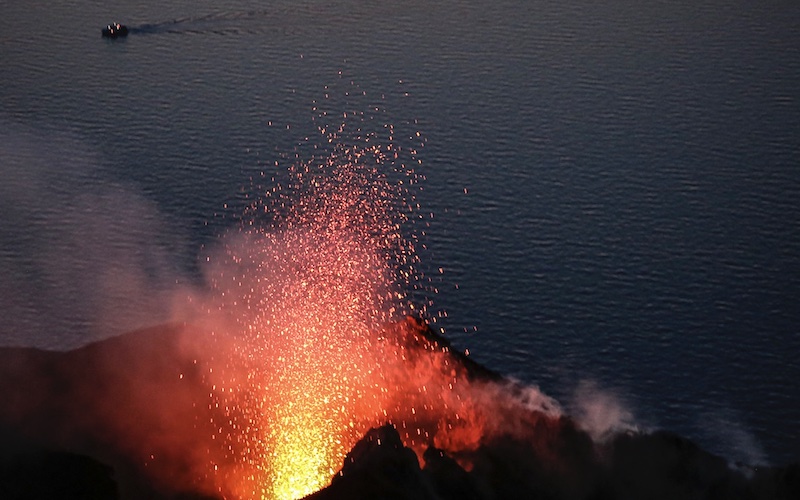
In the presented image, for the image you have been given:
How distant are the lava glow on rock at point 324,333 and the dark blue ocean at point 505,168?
4321mm

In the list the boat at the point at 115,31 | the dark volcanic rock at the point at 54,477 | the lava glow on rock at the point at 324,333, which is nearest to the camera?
the dark volcanic rock at the point at 54,477

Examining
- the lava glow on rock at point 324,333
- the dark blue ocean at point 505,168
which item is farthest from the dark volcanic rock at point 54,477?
the dark blue ocean at point 505,168

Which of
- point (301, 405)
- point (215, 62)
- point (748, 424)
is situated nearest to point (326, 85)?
point (215, 62)

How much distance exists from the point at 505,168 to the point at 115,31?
72211mm

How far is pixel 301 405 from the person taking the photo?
336 feet

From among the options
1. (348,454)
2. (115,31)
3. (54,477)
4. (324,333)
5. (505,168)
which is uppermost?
(505,168)

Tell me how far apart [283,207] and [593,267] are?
3667 centimetres

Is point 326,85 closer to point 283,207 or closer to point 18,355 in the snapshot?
point 283,207

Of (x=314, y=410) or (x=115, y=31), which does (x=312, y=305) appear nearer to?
(x=314, y=410)

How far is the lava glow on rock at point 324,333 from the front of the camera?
95312 millimetres

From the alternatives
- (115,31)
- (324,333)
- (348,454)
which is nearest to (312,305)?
(324,333)

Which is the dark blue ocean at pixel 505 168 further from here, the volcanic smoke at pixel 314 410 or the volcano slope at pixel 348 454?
the volcano slope at pixel 348 454

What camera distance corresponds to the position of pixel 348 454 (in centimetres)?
8688

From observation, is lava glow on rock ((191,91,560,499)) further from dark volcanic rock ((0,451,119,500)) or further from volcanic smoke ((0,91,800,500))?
dark volcanic rock ((0,451,119,500))
